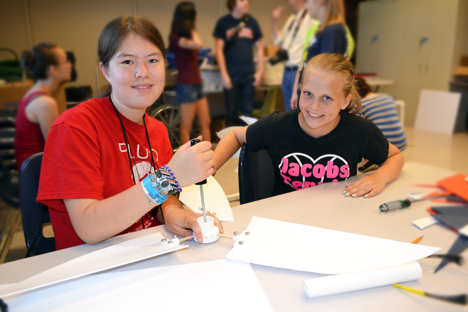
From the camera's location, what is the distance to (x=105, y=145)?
0.70m

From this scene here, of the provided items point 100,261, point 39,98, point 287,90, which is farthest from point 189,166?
point 39,98

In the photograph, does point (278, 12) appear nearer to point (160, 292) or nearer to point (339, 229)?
point (339, 229)

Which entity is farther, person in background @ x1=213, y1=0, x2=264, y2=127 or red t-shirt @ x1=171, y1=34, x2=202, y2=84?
person in background @ x1=213, y1=0, x2=264, y2=127

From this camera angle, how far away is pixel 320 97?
89 centimetres

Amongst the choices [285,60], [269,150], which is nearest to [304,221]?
[269,150]

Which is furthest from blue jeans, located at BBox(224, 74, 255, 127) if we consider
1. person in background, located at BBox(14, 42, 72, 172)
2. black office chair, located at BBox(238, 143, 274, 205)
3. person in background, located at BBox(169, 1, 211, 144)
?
black office chair, located at BBox(238, 143, 274, 205)

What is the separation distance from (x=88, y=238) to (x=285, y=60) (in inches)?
63.6

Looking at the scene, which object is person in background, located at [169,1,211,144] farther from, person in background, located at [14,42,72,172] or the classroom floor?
person in background, located at [14,42,72,172]

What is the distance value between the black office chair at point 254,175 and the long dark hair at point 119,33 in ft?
1.34

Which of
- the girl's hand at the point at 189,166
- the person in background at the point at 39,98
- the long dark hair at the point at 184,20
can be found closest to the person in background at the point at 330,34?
the long dark hair at the point at 184,20

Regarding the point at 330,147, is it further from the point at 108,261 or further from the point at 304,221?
the point at 108,261

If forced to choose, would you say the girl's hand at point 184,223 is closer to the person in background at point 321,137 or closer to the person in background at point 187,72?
the person in background at point 321,137

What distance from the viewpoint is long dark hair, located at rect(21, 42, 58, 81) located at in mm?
1618

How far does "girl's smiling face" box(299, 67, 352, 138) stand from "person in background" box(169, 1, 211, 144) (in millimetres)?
350
